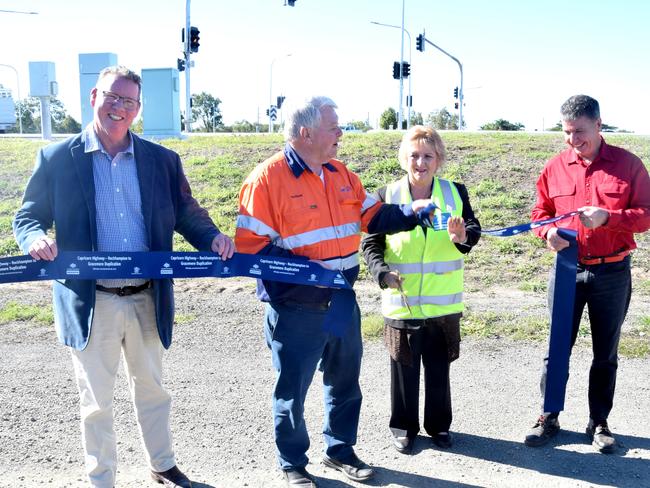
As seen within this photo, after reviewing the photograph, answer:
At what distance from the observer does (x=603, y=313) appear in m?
4.61

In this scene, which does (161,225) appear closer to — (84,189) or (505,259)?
(84,189)

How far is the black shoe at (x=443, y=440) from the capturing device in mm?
4617

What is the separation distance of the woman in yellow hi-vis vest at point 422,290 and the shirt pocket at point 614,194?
0.82 m

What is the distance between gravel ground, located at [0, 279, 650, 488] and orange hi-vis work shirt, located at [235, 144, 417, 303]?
1.23 meters

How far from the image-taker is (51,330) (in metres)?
7.18

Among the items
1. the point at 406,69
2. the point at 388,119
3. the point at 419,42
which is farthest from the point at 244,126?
the point at 419,42

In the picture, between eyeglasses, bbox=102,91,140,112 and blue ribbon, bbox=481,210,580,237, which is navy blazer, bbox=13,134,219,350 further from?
blue ribbon, bbox=481,210,580,237

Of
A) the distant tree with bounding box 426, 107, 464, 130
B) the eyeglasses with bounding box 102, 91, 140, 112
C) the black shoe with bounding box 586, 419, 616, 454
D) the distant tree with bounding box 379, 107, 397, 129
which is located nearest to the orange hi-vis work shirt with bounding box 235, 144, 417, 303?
the eyeglasses with bounding box 102, 91, 140, 112

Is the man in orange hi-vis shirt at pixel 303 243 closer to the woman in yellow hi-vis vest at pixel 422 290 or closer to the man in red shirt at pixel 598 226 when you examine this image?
the woman in yellow hi-vis vest at pixel 422 290

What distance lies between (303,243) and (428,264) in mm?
977

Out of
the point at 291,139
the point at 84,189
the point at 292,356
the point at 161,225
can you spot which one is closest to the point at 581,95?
the point at 291,139

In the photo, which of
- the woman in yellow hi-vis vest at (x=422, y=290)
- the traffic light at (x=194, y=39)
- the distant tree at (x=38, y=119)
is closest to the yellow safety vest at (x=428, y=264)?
the woman in yellow hi-vis vest at (x=422, y=290)

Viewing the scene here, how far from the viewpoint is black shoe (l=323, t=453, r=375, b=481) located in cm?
421

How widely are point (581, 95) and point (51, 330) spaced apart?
551cm
